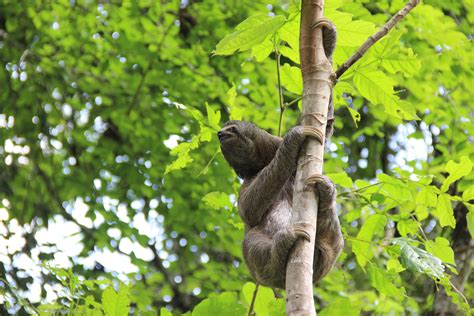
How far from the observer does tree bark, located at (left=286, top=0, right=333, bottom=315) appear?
3477 mm

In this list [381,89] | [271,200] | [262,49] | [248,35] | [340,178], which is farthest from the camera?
[340,178]

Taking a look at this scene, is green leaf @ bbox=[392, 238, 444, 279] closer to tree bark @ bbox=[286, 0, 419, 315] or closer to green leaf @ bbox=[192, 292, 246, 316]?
tree bark @ bbox=[286, 0, 419, 315]

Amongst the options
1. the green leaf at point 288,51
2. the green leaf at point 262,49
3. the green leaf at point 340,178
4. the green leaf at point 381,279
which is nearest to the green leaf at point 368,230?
the green leaf at point 381,279

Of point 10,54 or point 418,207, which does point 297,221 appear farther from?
point 10,54

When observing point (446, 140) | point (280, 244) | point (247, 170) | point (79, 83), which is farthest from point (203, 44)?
point (280, 244)

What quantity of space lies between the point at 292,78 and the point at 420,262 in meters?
1.68

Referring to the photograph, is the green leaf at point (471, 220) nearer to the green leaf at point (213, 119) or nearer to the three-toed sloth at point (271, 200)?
the three-toed sloth at point (271, 200)

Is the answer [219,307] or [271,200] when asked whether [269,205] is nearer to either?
[271,200]

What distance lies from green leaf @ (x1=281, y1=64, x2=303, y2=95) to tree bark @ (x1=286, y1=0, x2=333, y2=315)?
861 mm

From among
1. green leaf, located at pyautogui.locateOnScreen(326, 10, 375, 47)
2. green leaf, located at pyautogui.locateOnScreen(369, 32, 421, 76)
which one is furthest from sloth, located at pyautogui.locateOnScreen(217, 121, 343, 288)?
green leaf, located at pyautogui.locateOnScreen(369, 32, 421, 76)

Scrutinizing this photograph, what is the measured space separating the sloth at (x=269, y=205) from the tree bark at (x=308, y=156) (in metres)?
0.19

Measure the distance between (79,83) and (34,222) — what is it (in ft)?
8.12

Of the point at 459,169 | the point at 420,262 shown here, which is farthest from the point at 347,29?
the point at 420,262

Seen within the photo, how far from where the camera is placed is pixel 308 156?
397 centimetres
